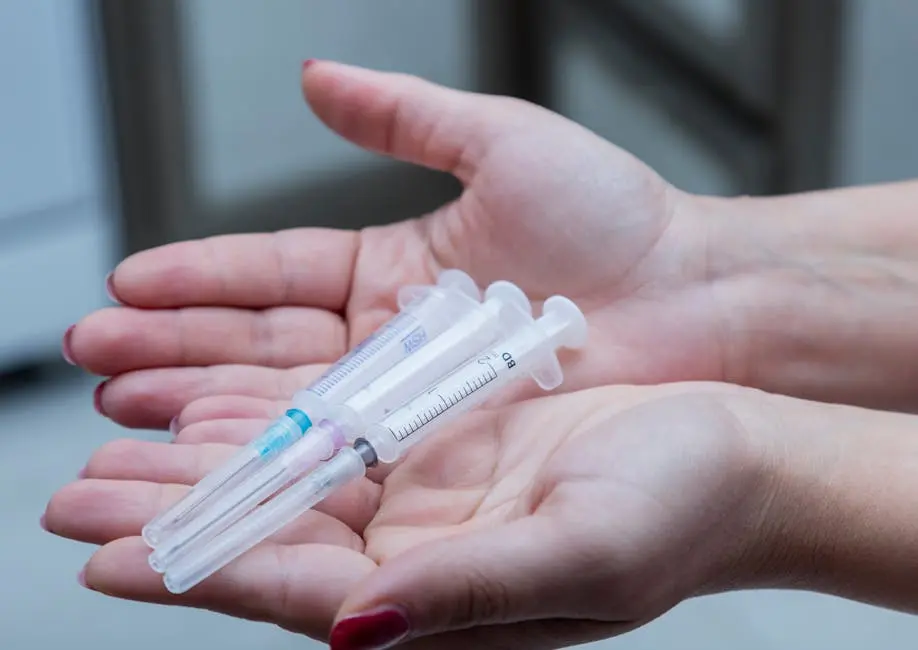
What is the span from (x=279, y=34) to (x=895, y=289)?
3.60 ft

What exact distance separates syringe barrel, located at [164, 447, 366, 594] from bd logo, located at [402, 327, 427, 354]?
0.47 ft

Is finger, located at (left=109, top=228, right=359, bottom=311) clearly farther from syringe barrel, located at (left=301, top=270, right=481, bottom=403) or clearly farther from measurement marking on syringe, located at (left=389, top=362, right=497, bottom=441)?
measurement marking on syringe, located at (left=389, top=362, right=497, bottom=441)

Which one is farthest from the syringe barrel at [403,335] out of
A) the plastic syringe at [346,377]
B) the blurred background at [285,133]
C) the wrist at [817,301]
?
the blurred background at [285,133]

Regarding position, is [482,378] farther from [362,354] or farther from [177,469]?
[177,469]

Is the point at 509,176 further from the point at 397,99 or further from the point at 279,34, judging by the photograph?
the point at 279,34

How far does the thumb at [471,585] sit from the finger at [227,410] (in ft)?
0.87

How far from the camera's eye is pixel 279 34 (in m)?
1.76

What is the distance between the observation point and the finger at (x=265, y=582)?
667mm

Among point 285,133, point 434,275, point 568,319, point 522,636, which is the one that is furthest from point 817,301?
point 285,133

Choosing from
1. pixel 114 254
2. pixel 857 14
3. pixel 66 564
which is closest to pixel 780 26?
pixel 857 14

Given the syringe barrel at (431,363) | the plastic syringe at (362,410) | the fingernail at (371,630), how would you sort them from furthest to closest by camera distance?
1. the syringe barrel at (431,363)
2. the plastic syringe at (362,410)
3. the fingernail at (371,630)

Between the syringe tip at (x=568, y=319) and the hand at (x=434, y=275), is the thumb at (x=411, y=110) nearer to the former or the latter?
the hand at (x=434, y=275)

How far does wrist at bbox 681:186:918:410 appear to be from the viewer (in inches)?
38.1

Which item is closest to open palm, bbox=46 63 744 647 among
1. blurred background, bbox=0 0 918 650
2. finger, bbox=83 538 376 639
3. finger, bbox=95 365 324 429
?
finger, bbox=95 365 324 429
